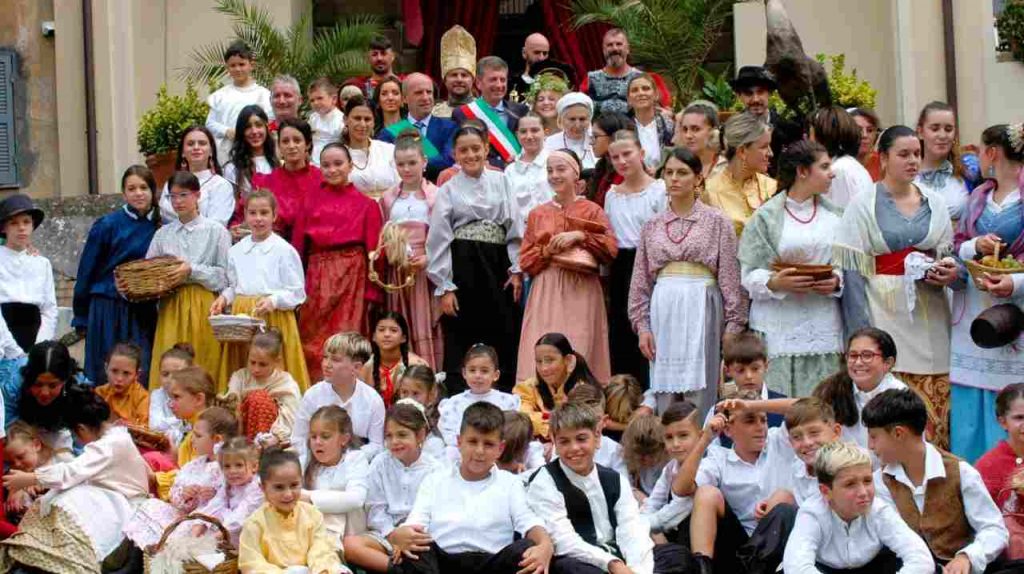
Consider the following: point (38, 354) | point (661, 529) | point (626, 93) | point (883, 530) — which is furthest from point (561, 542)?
point (626, 93)

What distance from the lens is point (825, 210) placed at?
10469 mm

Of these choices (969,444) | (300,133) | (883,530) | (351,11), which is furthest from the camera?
(351,11)

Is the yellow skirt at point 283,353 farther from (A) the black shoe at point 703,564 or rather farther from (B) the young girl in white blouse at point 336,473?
(A) the black shoe at point 703,564

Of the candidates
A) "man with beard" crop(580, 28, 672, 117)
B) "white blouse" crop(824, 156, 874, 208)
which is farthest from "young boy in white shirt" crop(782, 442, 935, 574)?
"man with beard" crop(580, 28, 672, 117)

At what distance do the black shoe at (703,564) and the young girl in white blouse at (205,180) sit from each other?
164 inches

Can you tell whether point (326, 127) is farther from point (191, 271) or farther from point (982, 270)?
point (982, 270)

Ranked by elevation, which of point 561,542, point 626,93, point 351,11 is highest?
point 351,11

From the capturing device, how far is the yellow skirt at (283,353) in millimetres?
11453

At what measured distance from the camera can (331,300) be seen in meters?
11.7

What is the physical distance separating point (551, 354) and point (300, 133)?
254cm

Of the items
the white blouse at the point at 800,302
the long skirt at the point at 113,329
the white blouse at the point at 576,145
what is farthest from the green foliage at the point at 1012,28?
the long skirt at the point at 113,329

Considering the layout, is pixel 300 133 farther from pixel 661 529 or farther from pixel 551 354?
pixel 661 529

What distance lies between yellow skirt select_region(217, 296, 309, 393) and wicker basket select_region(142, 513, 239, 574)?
7.15 ft

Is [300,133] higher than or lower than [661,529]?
higher
